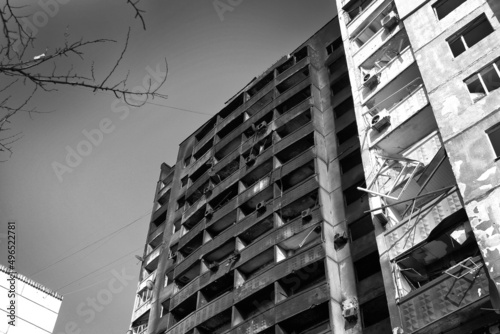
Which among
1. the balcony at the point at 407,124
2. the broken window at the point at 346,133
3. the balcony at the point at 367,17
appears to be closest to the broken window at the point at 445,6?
the balcony at the point at 407,124

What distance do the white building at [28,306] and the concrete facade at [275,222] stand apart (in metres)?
6.62

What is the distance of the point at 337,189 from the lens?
28.7 metres

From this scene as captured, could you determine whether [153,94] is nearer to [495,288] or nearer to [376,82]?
[495,288]

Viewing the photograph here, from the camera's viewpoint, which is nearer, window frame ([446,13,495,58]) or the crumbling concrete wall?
the crumbling concrete wall

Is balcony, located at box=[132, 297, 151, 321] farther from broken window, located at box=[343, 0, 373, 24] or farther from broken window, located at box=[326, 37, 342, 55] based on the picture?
broken window, located at box=[343, 0, 373, 24]

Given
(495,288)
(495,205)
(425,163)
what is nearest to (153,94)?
(495,288)

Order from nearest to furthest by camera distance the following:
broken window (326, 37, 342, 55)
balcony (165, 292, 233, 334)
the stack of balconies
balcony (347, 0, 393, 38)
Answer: the stack of balconies
balcony (165, 292, 233, 334)
balcony (347, 0, 393, 38)
broken window (326, 37, 342, 55)

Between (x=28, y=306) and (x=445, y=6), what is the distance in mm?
33747

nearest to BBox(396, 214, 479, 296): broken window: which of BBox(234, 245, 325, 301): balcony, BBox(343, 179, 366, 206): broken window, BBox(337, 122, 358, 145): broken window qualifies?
BBox(234, 245, 325, 301): balcony

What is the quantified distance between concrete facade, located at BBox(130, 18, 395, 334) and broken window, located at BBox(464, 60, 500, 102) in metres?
7.55

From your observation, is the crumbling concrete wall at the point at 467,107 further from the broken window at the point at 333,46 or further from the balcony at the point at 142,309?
the balcony at the point at 142,309

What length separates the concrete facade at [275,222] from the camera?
2478cm

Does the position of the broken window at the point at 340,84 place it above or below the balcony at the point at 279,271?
above

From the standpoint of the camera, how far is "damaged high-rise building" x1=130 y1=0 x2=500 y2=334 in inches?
705
